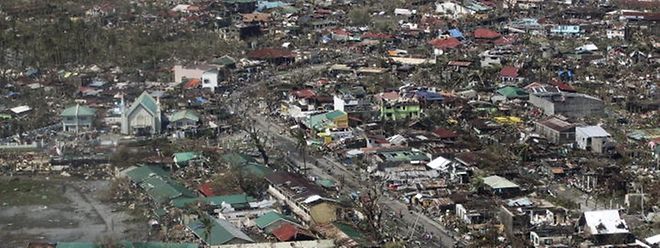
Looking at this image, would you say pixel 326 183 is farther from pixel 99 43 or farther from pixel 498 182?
pixel 99 43

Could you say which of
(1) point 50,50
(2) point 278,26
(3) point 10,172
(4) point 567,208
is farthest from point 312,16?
(4) point 567,208

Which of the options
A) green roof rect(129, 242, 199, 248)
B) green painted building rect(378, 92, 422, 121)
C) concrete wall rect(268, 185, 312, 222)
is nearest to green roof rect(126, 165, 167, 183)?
concrete wall rect(268, 185, 312, 222)

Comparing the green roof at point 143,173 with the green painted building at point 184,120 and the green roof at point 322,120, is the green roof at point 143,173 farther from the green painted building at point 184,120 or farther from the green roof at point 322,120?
the green roof at point 322,120

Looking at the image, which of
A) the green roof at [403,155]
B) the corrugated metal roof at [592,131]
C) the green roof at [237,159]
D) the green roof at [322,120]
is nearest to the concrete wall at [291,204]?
the green roof at [237,159]

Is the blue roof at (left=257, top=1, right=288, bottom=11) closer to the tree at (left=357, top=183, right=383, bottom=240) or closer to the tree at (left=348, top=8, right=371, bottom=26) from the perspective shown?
the tree at (left=348, top=8, right=371, bottom=26)

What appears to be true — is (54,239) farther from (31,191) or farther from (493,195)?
(493,195)
